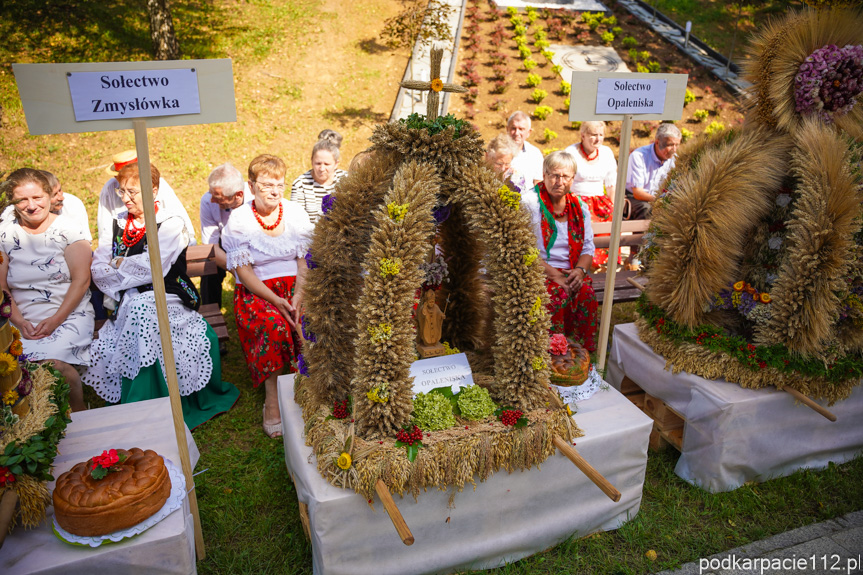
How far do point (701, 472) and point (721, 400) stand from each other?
19.5 inches

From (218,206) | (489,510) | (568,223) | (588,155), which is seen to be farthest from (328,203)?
(588,155)

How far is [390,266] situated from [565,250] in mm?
2070

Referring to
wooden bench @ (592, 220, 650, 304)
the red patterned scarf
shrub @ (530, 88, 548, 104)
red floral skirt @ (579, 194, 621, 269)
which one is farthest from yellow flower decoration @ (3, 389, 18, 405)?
shrub @ (530, 88, 548, 104)

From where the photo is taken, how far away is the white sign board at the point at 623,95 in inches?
117

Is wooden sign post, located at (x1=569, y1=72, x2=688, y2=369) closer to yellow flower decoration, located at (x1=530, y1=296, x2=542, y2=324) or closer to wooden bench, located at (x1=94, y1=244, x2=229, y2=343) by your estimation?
yellow flower decoration, located at (x1=530, y1=296, x2=542, y2=324)

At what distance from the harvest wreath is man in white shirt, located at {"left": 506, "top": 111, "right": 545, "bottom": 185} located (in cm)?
329

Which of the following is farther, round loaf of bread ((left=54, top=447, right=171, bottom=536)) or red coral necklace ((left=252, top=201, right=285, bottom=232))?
red coral necklace ((left=252, top=201, right=285, bottom=232))

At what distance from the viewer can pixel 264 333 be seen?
12.5 ft

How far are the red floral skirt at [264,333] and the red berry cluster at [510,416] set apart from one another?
182cm

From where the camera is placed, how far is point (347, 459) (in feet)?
7.68

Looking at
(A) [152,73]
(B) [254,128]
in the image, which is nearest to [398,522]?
Answer: (A) [152,73]

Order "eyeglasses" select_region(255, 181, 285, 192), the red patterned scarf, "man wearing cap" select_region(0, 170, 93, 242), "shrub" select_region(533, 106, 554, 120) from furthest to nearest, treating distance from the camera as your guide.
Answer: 1. "shrub" select_region(533, 106, 554, 120)
2. the red patterned scarf
3. "man wearing cap" select_region(0, 170, 93, 242)
4. "eyeglasses" select_region(255, 181, 285, 192)

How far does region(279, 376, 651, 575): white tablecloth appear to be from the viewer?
2418 millimetres

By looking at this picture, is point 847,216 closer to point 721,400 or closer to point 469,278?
point 721,400
